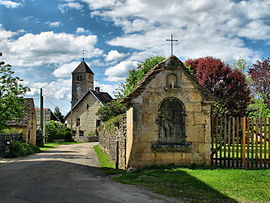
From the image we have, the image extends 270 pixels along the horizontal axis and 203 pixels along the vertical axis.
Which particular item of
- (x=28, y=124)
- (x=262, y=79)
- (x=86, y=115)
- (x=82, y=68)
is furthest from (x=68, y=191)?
(x=82, y=68)

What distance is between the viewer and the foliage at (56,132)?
160 feet

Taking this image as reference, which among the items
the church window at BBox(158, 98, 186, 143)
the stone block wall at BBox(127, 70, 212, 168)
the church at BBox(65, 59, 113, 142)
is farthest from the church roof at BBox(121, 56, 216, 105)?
the church at BBox(65, 59, 113, 142)

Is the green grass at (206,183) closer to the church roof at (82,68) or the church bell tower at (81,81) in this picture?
the church bell tower at (81,81)

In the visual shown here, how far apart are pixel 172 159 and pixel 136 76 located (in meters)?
15.4

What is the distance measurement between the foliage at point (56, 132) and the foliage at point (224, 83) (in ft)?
98.9

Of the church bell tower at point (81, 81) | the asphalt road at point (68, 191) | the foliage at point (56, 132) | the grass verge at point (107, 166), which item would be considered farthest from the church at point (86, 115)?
the asphalt road at point (68, 191)

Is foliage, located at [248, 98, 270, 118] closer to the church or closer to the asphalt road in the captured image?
the asphalt road

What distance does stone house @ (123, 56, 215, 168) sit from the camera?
37.6 feet

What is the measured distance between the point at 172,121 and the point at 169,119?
0.14m

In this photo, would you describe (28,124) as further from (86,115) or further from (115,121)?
(86,115)

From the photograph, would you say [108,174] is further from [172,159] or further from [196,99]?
[196,99]

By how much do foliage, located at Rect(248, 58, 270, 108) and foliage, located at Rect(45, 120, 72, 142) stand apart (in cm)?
3086

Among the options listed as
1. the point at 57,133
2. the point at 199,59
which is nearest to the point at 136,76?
the point at 199,59

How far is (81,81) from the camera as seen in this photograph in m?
76.6
